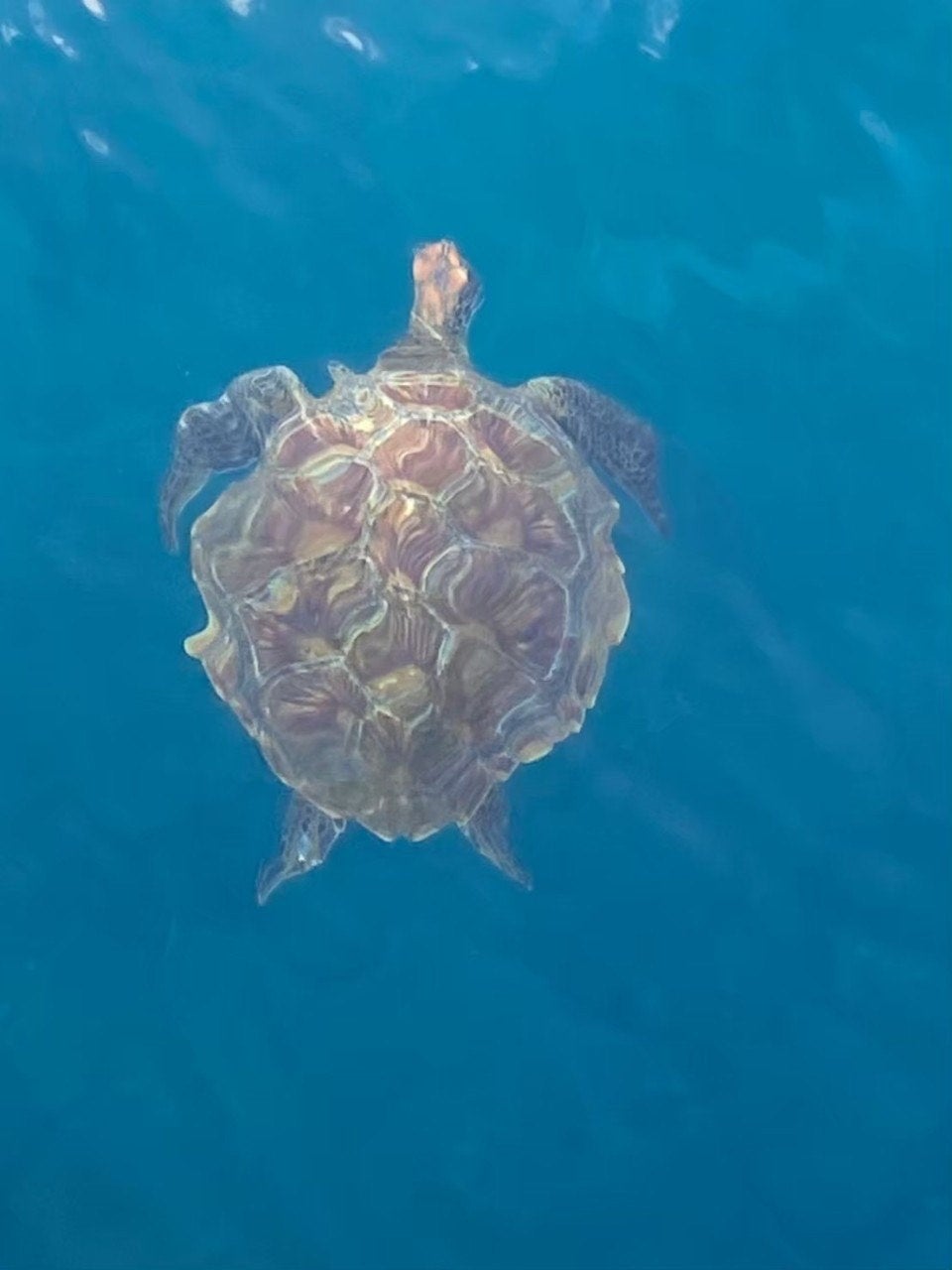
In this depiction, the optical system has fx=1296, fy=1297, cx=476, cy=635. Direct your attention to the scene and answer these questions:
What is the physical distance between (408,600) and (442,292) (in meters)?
1.18

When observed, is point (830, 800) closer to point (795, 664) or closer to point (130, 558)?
point (795, 664)

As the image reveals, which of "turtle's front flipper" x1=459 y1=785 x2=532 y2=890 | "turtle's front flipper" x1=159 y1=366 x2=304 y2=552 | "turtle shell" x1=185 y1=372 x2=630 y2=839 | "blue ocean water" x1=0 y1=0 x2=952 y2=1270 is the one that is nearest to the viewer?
"turtle shell" x1=185 y1=372 x2=630 y2=839

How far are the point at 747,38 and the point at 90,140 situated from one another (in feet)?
7.05

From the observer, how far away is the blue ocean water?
4.05 metres

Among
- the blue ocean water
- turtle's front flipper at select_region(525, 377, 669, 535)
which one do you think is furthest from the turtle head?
turtle's front flipper at select_region(525, 377, 669, 535)

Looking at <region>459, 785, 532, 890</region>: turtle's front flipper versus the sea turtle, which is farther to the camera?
<region>459, 785, 532, 890</region>: turtle's front flipper

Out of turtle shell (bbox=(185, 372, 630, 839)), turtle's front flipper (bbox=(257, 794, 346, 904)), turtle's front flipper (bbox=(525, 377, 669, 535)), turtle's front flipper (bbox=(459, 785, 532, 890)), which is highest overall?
turtle's front flipper (bbox=(525, 377, 669, 535))

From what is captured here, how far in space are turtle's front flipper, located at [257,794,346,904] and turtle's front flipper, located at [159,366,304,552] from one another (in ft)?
3.16

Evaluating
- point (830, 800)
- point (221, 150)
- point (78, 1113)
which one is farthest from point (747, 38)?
point (78, 1113)

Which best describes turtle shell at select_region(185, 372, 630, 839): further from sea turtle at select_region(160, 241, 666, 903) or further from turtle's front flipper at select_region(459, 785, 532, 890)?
turtle's front flipper at select_region(459, 785, 532, 890)

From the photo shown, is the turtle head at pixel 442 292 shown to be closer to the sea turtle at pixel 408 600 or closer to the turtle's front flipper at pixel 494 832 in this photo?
the sea turtle at pixel 408 600

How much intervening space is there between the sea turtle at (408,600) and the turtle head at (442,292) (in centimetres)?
23

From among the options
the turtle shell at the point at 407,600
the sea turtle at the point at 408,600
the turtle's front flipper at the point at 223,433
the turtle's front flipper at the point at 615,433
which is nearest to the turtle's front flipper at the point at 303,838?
the sea turtle at the point at 408,600

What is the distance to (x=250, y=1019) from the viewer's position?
161 inches
